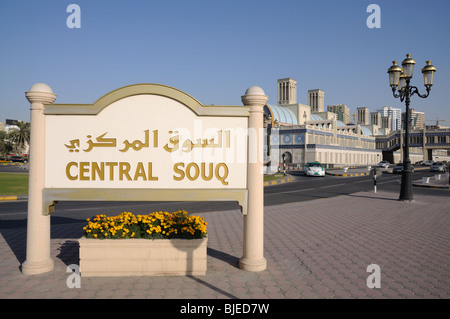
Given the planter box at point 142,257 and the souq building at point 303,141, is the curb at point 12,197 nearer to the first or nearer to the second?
the planter box at point 142,257

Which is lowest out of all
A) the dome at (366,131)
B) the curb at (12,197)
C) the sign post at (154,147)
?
the curb at (12,197)

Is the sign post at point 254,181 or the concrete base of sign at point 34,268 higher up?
the sign post at point 254,181

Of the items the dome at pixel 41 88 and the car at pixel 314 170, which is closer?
the dome at pixel 41 88

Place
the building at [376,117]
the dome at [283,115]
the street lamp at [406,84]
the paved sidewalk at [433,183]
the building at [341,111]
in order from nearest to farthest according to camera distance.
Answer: the street lamp at [406,84]
the paved sidewalk at [433,183]
the dome at [283,115]
the building at [376,117]
the building at [341,111]

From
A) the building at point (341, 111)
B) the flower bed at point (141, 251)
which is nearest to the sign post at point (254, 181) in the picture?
the flower bed at point (141, 251)

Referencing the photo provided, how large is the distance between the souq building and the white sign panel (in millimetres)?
36989

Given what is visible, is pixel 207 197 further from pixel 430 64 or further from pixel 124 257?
pixel 430 64

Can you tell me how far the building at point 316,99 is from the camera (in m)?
115

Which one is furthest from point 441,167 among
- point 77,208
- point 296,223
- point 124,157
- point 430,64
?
point 124,157

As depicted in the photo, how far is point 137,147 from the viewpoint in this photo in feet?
19.3

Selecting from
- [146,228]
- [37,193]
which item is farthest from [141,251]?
[37,193]

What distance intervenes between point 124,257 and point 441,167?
5346 cm
